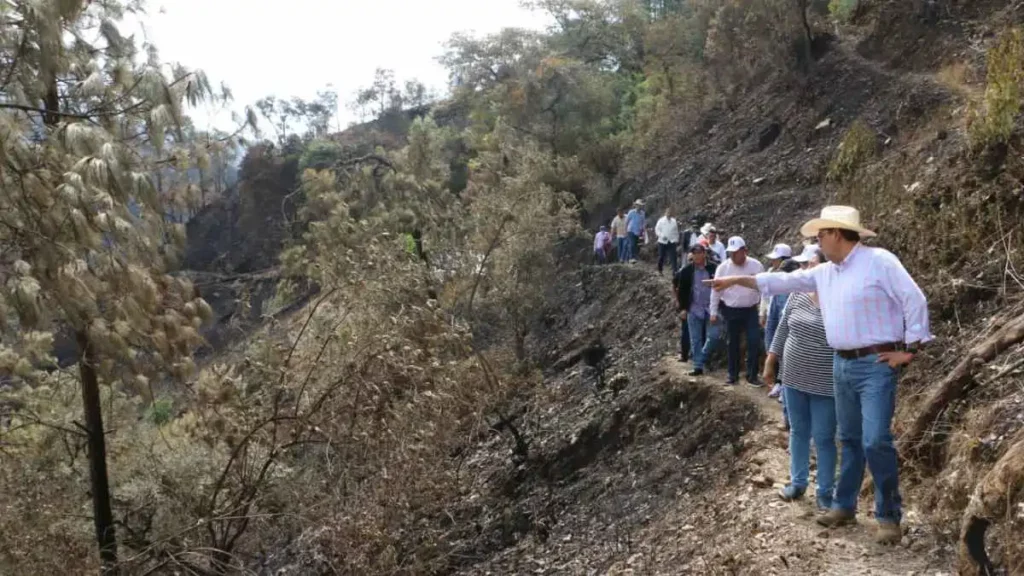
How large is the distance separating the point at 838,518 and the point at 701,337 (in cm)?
537

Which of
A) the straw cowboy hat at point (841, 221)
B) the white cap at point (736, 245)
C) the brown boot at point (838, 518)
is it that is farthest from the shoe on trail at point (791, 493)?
the white cap at point (736, 245)

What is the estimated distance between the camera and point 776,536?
5.23m

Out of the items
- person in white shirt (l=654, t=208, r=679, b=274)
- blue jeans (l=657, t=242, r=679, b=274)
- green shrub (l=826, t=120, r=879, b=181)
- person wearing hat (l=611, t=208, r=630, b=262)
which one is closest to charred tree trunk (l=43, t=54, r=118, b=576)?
person in white shirt (l=654, t=208, r=679, b=274)

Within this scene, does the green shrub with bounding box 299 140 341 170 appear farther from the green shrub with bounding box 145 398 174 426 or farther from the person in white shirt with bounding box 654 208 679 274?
the person in white shirt with bounding box 654 208 679 274

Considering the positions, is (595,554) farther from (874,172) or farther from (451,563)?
(874,172)

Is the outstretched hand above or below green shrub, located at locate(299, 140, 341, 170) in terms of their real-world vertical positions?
below

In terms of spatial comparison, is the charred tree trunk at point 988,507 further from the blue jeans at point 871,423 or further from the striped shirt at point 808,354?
the striped shirt at point 808,354

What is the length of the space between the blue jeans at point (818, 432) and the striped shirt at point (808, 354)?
8 cm

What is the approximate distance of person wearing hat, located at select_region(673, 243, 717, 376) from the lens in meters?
9.79

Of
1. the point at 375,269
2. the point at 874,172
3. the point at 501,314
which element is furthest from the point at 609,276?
the point at 375,269

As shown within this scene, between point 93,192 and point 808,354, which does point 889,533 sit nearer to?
point 808,354

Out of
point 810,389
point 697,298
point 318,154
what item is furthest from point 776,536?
point 318,154

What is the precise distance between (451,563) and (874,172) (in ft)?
29.6

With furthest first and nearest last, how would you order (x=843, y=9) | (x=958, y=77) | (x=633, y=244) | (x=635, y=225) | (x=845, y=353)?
1. (x=843, y=9)
2. (x=633, y=244)
3. (x=635, y=225)
4. (x=958, y=77)
5. (x=845, y=353)
